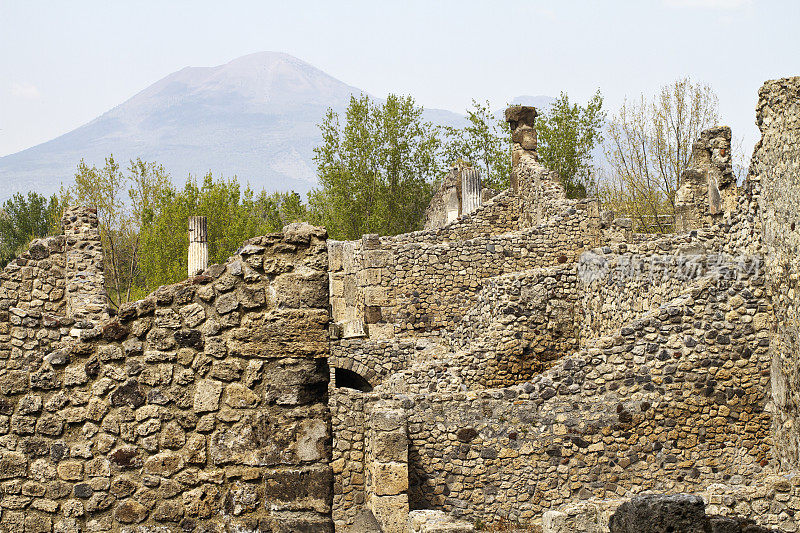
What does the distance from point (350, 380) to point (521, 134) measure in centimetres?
946

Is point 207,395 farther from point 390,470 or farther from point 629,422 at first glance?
point 629,422

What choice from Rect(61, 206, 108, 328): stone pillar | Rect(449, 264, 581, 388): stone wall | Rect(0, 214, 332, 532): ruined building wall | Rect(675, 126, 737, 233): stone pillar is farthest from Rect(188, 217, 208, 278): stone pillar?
Rect(0, 214, 332, 532): ruined building wall

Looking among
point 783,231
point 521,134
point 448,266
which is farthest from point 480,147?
point 783,231

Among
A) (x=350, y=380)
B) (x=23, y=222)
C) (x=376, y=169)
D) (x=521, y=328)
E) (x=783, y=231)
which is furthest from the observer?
(x=23, y=222)

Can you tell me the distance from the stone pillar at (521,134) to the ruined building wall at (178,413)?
1767 cm

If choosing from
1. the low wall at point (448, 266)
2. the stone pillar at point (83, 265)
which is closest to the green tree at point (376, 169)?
the low wall at point (448, 266)

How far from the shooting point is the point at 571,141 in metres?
42.4

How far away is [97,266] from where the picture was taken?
1570 centimetres

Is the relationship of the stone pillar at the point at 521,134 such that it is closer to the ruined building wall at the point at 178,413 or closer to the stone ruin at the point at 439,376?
the stone ruin at the point at 439,376

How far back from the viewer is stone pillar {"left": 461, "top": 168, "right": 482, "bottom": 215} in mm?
32625

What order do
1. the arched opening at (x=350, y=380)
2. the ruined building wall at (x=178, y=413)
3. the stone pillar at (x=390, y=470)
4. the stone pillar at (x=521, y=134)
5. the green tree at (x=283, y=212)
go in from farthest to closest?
the green tree at (x=283, y=212) → the stone pillar at (x=521, y=134) → the arched opening at (x=350, y=380) → the stone pillar at (x=390, y=470) → the ruined building wall at (x=178, y=413)

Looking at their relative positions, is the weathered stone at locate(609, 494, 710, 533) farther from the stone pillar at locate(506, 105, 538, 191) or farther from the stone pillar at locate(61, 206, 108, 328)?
the stone pillar at locate(506, 105, 538, 191)

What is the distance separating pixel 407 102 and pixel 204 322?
37.2 meters

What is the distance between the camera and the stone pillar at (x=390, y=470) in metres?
10.9
